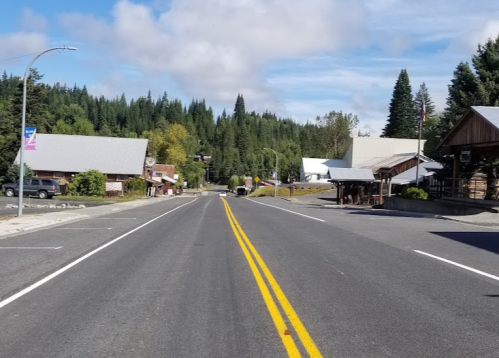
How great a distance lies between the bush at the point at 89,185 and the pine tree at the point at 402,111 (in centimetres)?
6577

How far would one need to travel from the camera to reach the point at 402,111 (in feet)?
335

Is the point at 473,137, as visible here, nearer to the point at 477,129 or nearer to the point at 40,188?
the point at 477,129

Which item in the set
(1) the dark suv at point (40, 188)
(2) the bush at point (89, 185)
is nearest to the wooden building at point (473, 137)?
(1) the dark suv at point (40, 188)

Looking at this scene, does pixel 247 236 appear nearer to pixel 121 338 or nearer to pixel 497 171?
pixel 121 338

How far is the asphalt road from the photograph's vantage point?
570 centimetres

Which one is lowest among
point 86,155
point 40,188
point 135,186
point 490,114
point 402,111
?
point 40,188

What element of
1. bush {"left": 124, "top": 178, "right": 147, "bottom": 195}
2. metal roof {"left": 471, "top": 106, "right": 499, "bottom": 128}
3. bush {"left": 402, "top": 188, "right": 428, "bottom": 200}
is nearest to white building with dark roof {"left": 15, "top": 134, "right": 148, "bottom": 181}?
bush {"left": 124, "top": 178, "right": 147, "bottom": 195}

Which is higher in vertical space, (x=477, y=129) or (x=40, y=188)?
(x=477, y=129)

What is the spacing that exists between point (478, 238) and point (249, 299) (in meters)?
11.5

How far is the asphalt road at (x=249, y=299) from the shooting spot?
5.70 metres

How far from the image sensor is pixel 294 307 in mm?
7297

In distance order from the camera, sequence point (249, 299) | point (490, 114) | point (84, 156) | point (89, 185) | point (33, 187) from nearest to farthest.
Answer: point (249, 299), point (490, 114), point (33, 187), point (89, 185), point (84, 156)

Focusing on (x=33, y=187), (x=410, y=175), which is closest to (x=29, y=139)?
(x=33, y=187)

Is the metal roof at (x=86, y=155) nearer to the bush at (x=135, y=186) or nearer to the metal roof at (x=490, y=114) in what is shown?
the bush at (x=135, y=186)
